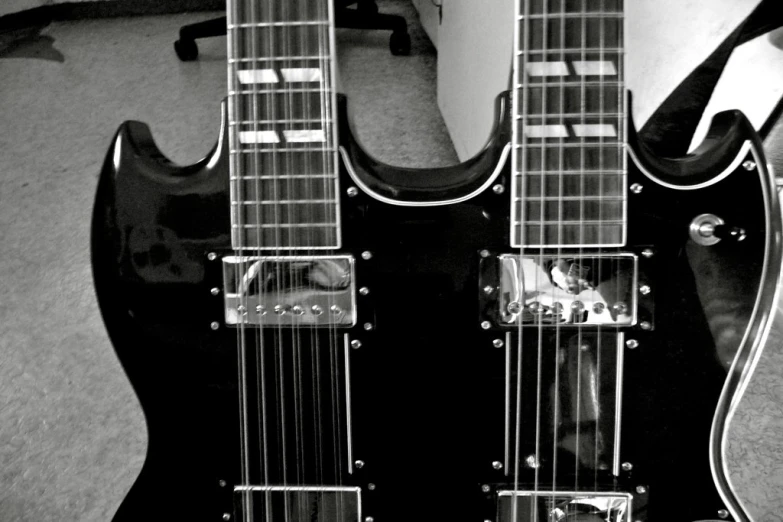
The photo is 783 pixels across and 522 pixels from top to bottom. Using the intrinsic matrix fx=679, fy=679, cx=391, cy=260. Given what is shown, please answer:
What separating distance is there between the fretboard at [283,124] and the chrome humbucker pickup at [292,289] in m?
0.02

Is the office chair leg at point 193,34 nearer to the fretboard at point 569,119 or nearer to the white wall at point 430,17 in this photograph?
the white wall at point 430,17

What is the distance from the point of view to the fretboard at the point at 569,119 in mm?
583

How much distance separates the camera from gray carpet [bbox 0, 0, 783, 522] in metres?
1.04

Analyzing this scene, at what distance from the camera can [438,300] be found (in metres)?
0.61

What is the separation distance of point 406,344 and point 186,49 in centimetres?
192

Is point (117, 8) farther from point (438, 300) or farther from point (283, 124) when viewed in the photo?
point (438, 300)

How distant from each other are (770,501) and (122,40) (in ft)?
7.88

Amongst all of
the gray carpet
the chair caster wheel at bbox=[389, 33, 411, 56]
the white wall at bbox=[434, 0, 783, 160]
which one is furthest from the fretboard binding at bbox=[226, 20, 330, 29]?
the chair caster wheel at bbox=[389, 33, 411, 56]

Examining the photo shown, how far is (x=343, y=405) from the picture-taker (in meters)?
0.62

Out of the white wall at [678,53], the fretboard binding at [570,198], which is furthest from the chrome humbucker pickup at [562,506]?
the white wall at [678,53]

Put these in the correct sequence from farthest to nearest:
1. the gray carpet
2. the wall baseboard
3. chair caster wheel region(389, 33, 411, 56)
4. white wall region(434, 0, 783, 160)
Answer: the wall baseboard → chair caster wheel region(389, 33, 411, 56) → the gray carpet → white wall region(434, 0, 783, 160)

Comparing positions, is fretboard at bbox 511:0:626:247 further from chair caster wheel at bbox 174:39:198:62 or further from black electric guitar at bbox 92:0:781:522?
chair caster wheel at bbox 174:39:198:62

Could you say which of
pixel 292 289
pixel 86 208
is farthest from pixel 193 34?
pixel 292 289

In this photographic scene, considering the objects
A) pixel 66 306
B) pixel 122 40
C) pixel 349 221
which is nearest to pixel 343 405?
pixel 349 221
